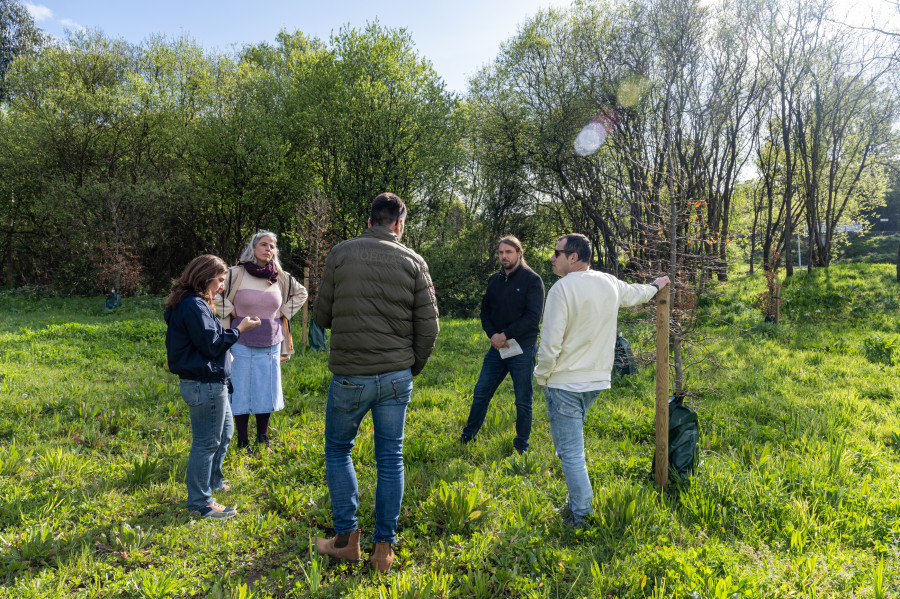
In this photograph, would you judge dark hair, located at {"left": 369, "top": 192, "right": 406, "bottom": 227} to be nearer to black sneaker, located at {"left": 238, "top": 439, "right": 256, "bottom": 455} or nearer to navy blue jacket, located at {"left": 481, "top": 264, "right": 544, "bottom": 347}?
navy blue jacket, located at {"left": 481, "top": 264, "right": 544, "bottom": 347}

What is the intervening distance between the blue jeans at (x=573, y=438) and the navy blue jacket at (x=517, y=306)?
1.25 meters

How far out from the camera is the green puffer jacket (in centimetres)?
283


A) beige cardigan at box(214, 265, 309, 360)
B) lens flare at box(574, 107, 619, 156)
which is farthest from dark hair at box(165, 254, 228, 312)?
lens flare at box(574, 107, 619, 156)

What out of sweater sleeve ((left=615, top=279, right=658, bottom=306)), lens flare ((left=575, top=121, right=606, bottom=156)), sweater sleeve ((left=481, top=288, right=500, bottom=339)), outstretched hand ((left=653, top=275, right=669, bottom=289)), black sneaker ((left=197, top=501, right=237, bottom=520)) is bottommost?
→ black sneaker ((left=197, top=501, right=237, bottom=520))

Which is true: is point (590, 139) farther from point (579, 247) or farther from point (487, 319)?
point (579, 247)

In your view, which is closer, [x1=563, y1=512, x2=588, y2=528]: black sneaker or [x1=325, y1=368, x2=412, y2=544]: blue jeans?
[x1=325, y1=368, x2=412, y2=544]: blue jeans

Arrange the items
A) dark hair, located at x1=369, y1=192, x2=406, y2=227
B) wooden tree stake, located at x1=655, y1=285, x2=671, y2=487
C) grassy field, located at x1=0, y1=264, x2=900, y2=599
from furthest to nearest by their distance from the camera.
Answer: wooden tree stake, located at x1=655, y1=285, x2=671, y2=487
dark hair, located at x1=369, y1=192, x2=406, y2=227
grassy field, located at x1=0, y1=264, x2=900, y2=599

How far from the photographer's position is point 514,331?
4652 mm

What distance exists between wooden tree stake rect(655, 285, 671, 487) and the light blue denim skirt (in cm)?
348

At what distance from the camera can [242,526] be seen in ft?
11.4

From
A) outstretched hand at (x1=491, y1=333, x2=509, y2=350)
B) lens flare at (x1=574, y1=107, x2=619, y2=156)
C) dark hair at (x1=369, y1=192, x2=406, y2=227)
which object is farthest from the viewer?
lens flare at (x1=574, y1=107, x2=619, y2=156)

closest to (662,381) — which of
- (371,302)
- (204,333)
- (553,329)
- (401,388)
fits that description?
(553,329)

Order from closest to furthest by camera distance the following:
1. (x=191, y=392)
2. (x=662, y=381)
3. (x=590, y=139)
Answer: (x=191, y=392)
(x=662, y=381)
(x=590, y=139)

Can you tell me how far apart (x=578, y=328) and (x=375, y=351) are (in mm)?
1411
